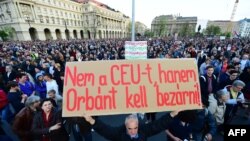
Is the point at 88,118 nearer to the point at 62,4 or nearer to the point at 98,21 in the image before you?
the point at 62,4

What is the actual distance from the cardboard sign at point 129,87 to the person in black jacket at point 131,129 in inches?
8.7

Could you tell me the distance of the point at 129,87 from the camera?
2.03m

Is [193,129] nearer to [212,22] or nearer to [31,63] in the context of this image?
[31,63]

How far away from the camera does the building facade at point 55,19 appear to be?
45.6 meters

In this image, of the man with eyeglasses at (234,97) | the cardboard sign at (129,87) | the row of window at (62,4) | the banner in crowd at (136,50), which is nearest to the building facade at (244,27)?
the row of window at (62,4)

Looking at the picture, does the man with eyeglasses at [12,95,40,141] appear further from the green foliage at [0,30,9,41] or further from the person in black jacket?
the green foliage at [0,30,9,41]

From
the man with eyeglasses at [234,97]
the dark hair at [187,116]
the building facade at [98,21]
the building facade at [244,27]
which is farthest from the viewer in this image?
the building facade at [244,27]

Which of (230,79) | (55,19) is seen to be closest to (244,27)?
(55,19)

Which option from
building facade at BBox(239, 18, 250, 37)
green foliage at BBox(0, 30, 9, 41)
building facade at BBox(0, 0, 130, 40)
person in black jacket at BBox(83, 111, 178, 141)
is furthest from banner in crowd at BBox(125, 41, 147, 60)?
building facade at BBox(239, 18, 250, 37)

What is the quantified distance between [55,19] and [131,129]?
65.0 meters

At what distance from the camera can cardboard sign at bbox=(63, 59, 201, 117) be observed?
1962mm

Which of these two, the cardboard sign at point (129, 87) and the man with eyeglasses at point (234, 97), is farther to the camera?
the man with eyeglasses at point (234, 97)

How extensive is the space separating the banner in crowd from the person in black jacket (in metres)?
3.44

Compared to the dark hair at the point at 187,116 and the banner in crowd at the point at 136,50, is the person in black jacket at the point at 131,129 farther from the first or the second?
the banner in crowd at the point at 136,50
